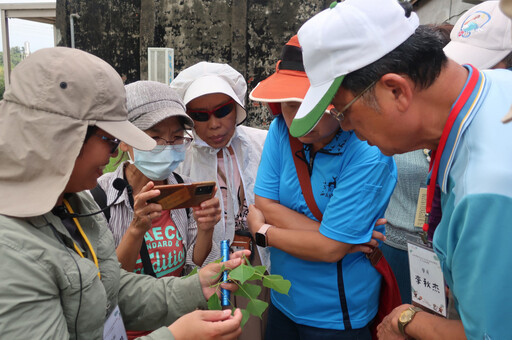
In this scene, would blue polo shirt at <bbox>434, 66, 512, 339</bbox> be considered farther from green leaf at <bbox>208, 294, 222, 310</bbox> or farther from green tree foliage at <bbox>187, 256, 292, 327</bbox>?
green leaf at <bbox>208, 294, 222, 310</bbox>

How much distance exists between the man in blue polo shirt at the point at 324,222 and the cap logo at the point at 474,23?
915mm

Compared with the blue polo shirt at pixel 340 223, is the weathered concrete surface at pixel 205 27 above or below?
above

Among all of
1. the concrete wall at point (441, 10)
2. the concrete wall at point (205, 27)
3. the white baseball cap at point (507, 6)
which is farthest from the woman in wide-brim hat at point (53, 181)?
the concrete wall at point (205, 27)

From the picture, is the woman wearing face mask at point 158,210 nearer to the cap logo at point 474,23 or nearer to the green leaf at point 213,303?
the green leaf at point 213,303

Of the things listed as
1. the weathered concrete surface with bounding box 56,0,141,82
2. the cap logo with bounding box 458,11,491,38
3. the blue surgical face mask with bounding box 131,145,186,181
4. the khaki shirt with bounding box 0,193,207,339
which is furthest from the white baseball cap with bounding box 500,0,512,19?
the weathered concrete surface with bounding box 56,0,141,82

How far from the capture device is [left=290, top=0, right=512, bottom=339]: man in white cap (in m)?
1.00

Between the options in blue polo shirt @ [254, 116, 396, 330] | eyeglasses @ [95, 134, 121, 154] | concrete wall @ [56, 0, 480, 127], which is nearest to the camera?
eyeglasses @ [95, 134, 121, 154]

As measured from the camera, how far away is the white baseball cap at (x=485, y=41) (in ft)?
6.68

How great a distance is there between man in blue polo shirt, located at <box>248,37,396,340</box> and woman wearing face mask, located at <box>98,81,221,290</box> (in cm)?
47

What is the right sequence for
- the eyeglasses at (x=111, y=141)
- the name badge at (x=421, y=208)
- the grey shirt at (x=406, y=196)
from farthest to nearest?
the grey shirt at (x=406, y=196) → the name badge at (x=421, y=208) → the eyeglasses at (x=111, y=141)

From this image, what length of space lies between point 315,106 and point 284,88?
0.78 m

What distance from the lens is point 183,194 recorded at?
2.16 metres

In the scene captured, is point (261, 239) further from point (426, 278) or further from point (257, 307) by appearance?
point (426, 278)

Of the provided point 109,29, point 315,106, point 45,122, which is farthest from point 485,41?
point 109,29
